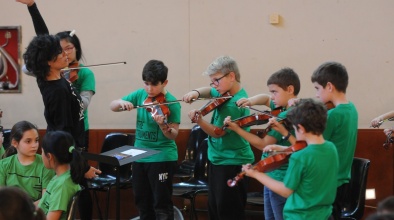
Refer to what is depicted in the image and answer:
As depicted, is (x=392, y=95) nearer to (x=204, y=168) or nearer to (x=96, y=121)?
(x=204, y=168)

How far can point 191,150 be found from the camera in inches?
218

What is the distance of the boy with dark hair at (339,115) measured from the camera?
3.51m

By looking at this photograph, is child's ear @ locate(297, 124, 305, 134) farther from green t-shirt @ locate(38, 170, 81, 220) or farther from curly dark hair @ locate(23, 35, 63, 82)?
curly dark hair @ locate(23, 35, 63, 82)

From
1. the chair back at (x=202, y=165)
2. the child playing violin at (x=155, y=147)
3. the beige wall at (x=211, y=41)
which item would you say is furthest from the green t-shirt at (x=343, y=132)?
the beige wall at (x=211, y=41)

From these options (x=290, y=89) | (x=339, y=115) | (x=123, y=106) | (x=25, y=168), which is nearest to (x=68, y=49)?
(x=123, y=106)

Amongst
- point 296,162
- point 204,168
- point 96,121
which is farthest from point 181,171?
point 296,162

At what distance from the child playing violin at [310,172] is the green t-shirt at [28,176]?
1.48m

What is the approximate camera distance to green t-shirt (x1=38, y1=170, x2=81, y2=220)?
11.3ft

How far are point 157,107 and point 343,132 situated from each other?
154 centimetres

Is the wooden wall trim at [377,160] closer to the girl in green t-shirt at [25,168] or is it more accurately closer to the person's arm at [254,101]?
the person's arm at [254,101]

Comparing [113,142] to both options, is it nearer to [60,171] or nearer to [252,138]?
[60,171]

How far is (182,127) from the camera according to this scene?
18.9 ft

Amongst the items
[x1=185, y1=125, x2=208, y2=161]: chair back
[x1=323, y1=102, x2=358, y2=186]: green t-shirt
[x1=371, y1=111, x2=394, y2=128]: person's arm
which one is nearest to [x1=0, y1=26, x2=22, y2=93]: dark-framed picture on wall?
[x1=185, y1=125, x2=208, y2=161]: chair back

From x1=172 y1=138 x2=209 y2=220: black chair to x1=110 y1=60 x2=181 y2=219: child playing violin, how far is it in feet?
1.38
